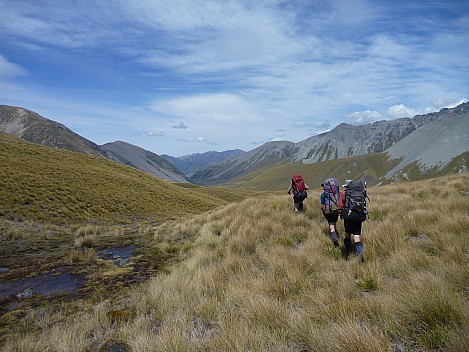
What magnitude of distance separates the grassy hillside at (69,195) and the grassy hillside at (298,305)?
2093cm

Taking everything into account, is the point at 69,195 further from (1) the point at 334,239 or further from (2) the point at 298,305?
(2) the point at 298,305

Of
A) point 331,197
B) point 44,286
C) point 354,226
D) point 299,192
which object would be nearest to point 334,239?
point 354,226

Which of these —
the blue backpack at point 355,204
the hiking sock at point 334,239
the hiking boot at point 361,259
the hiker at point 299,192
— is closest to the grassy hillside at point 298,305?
the hiking boot at point 361,259

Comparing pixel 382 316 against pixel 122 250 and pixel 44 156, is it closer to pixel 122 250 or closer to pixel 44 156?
pixel 122 250

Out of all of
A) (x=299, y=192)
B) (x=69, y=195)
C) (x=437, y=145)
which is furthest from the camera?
(x=437, y=145)

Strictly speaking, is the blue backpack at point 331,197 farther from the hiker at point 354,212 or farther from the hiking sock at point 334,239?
the hiker at point 354,212

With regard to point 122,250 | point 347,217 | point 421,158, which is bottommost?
point 122,250

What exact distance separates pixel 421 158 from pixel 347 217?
16633cm

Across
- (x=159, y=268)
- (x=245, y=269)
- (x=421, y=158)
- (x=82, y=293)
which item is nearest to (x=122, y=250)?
(x=159, y=268)

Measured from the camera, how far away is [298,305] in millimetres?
4461

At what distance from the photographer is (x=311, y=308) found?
4094 millimetres

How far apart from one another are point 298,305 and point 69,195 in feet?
98.2

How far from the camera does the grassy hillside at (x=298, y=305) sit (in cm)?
331

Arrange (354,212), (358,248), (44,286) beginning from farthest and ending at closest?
(44,286) < (354,212) < (358,248)
